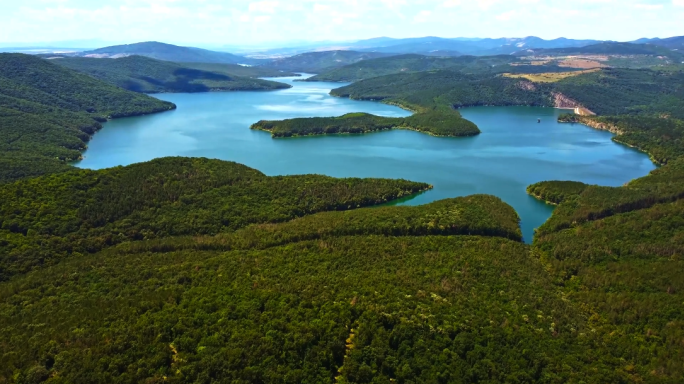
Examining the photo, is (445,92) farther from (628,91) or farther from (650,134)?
(650,134)

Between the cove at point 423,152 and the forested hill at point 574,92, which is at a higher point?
the forested hill at point 574,92

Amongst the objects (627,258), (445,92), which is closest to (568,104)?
(445,92)

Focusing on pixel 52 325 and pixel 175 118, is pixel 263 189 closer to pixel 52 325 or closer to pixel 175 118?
pixel 52 325

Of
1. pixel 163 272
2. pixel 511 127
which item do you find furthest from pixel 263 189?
pixel 511 127

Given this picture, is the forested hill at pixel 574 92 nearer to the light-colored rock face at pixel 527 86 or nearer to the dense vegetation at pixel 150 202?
the light-colored rock face at pixel 527 86

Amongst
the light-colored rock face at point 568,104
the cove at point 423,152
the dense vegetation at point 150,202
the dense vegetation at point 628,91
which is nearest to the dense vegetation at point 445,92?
the light-colored rock face at point 568,104

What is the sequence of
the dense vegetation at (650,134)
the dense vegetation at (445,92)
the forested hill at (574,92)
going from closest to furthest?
1. the dense vegetation at (650,134)
2. the forested hill at (574,92)
3. the dense vegetation at (445,92)
